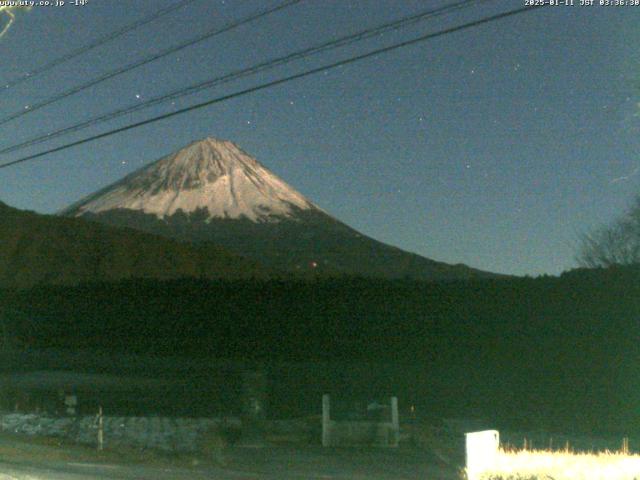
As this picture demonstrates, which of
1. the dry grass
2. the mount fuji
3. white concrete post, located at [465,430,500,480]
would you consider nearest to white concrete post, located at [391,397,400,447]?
the dry grass

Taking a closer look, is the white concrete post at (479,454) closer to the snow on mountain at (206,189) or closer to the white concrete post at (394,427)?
the white concrete post at (394,427)

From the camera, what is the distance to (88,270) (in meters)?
49.7

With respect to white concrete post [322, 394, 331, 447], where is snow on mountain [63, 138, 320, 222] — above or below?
above

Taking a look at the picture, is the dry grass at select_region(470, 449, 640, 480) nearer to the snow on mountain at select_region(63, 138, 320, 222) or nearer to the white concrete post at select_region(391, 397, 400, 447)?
the white concrete post at select_region(391, 397, 400, 447)

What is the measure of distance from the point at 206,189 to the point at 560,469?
4027 inches

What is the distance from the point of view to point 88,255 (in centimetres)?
5078

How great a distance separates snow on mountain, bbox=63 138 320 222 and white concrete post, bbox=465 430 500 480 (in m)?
Answer: 90.1

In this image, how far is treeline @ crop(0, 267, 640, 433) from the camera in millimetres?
20656

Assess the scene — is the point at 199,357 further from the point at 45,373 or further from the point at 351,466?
the point at 351,466

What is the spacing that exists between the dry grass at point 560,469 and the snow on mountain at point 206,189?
3547 inches

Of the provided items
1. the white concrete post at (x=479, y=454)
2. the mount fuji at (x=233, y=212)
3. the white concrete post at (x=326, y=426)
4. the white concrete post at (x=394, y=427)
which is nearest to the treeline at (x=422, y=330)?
the white concrete post at (x=394, y=427)

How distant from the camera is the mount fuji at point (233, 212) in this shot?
8369cm

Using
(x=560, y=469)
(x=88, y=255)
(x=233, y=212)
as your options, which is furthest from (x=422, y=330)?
(x=233, y=212)

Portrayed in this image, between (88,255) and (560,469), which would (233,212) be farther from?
(560,469)
